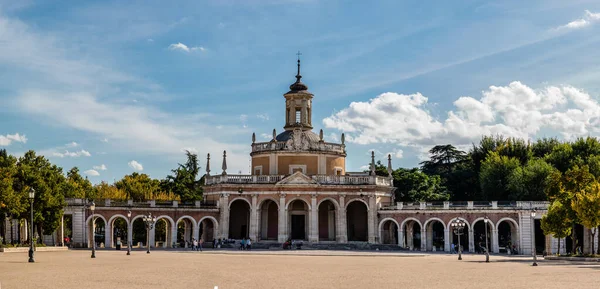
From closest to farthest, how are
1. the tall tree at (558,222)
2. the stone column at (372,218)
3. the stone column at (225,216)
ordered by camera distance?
1. the tall tree at (558,222)
2. the stone column at (372,218)
3. the stone column at (225,216)

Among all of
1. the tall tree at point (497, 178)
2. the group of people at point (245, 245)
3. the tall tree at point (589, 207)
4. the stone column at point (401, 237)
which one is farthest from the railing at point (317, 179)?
the tall tree at point (589, 207)

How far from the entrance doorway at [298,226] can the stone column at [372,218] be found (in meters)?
Answer: 6.95

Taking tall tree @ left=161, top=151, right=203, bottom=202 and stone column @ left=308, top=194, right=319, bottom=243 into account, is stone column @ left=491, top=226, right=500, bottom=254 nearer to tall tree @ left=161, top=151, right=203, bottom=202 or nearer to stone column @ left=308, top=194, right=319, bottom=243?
stone column @ left=308, top=194, right=319, bottom=243

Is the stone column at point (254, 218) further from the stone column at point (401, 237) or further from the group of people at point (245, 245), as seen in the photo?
the stone column at point (401, 237)

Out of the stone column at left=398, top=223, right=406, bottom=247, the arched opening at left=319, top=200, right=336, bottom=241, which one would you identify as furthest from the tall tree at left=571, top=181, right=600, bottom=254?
the arched opening at left=319, top=200, right=336, bottom=241

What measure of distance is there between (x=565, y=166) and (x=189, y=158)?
53.2 meters

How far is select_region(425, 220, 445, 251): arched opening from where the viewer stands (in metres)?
75.1

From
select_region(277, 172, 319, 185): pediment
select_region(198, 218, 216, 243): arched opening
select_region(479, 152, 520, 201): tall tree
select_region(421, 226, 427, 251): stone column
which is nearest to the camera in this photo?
select_region(421, 226, 427, 251): stone column

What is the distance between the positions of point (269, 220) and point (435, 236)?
29833 mm

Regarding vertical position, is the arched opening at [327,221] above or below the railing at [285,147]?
below

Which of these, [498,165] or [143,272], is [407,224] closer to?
[498,165]

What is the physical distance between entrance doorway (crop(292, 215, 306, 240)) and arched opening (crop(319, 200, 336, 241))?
1.81 meters

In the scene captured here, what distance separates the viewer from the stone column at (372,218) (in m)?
74.7

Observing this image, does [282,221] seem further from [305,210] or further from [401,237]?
[401,237]
